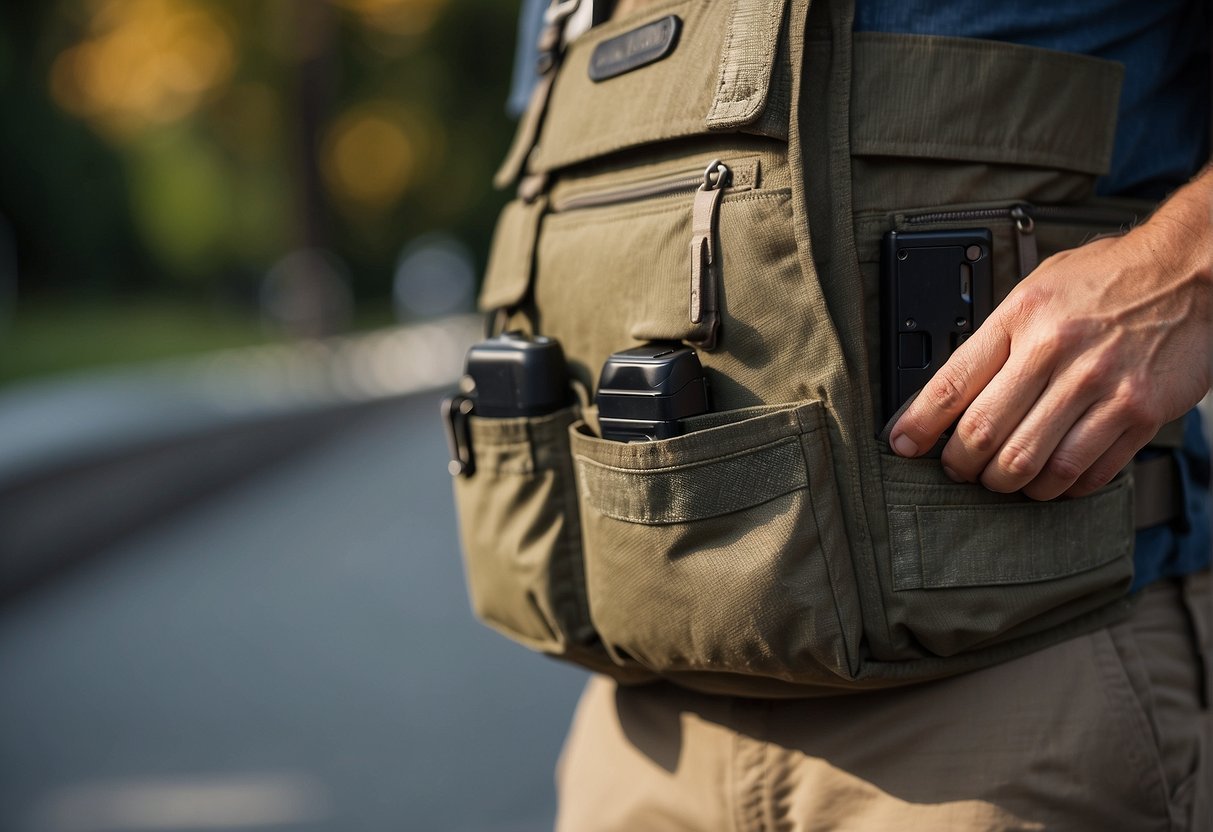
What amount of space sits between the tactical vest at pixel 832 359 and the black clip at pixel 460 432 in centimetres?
33

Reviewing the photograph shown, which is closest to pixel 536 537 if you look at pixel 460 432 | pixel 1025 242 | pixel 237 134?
pixel 460 432

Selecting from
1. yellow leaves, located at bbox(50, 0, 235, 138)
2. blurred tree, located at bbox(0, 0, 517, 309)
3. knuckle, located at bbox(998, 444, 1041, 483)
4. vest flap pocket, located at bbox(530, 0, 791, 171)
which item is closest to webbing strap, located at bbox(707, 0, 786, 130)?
vest flap pocket, located at bbox(530, 0, 791, 171)

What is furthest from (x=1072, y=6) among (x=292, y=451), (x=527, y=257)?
(x=292, y=451)

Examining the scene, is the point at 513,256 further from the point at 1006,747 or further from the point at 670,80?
the point at 1006,747

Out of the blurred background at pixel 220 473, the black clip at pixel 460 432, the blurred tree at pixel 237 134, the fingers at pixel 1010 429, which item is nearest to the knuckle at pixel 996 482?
the fingers at pixel 1010 429

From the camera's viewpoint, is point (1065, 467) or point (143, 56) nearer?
point (1065, 467)

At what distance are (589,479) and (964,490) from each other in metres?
0.41

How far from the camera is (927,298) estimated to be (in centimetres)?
116

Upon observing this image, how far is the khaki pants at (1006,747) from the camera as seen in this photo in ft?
3.83

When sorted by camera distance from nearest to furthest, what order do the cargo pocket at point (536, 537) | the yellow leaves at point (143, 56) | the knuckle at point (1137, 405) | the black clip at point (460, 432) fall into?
the knuckle at point (1137, 405) → the cargo pocket at point (536, 537) → the black clip at point (460, 432) → the yellow leaves at point (143, 56)

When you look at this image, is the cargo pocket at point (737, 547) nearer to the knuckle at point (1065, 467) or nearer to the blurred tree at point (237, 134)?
the knuckle at point (1065, 467)

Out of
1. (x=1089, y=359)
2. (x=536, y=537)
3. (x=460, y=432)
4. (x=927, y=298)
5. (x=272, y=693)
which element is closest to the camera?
(x=1089, y=359)

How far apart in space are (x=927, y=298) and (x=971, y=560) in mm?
264

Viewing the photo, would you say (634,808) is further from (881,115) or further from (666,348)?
(881,115)
